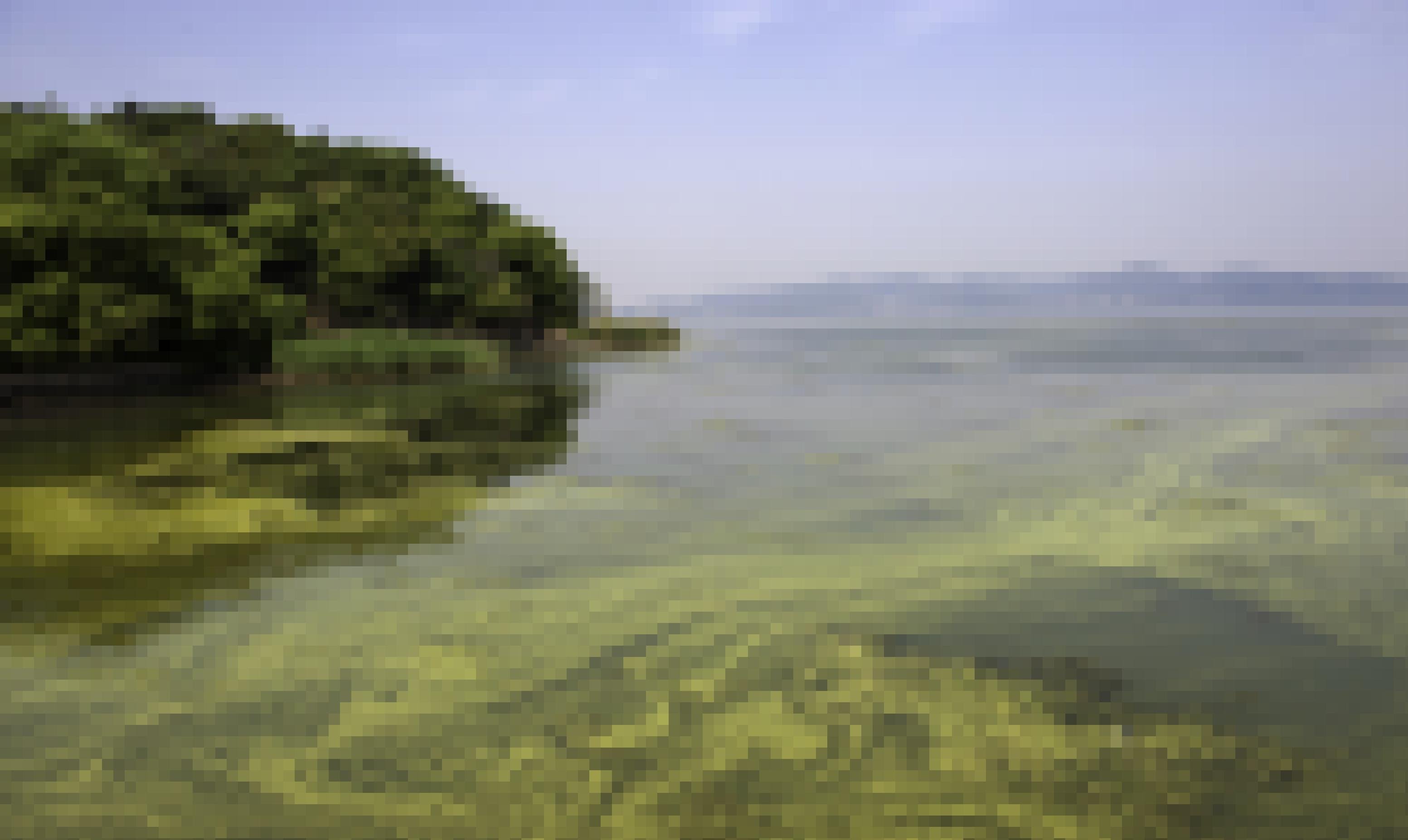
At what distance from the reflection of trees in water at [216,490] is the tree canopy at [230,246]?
304 cm

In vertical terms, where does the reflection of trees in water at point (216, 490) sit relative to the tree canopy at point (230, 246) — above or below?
below

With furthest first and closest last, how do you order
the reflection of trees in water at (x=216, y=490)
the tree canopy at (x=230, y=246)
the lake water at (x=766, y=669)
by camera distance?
the tree canopy at (x=230, y=246), the reflection of trees in water at (x=216, y=490), the lake water at (x=766, y=669)

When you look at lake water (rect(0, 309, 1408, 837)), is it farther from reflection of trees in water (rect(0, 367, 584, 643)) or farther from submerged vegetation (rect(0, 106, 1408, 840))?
reflection of trees in water (rect(0, 367, 584, 643))

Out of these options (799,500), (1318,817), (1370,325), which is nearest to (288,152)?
(799,500)

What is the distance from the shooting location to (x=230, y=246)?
35.2 metres

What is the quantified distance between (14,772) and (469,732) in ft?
8.92

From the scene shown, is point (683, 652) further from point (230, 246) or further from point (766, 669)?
point (230, 246)

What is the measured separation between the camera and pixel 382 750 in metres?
5.96

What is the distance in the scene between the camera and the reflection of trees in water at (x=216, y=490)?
30.8 feet

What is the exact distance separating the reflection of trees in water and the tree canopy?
9.98ft

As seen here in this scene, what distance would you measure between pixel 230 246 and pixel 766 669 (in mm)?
34614

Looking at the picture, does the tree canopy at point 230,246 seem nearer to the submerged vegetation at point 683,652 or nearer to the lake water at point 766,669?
the submerged vegetation at point 683,652

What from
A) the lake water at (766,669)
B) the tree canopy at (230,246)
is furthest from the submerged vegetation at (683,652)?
the tree canopy at (230,246)

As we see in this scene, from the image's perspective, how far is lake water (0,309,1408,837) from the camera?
5.34 m
